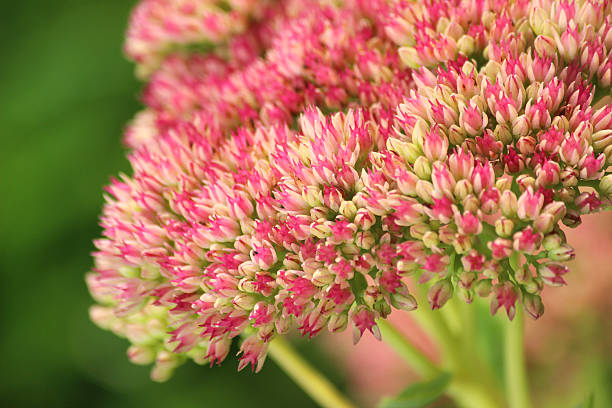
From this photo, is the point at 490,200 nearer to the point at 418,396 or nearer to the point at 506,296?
the point at 506,296

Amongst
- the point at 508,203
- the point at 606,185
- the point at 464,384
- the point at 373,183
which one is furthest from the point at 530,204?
the point at 464,384

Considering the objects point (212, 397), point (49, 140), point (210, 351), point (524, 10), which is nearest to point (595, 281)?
point (524, 10)

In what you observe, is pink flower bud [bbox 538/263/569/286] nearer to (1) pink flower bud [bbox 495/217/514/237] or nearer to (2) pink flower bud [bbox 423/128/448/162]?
(1) pink flower bud [bbox 495/217/514/237]

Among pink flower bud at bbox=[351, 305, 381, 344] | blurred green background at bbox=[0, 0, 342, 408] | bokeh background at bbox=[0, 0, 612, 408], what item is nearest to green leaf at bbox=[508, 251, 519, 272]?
pink flower bud at bbox=[351, 305, 381, 344]

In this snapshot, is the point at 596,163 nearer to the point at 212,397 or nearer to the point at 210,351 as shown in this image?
the point at 210,351

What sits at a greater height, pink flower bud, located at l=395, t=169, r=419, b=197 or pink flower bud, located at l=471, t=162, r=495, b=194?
pink flower bud, located at l=395, t=169, r=419, b=197

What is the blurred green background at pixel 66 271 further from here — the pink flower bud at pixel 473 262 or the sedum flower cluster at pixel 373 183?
the pink flower bud at pixel 473 262

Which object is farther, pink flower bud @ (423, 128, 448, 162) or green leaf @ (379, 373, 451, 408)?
green leaf @ (379, 373, 451, 408)

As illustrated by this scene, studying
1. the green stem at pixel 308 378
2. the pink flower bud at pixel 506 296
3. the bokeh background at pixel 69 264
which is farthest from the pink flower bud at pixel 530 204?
the bokeh background at pixel 69 264
